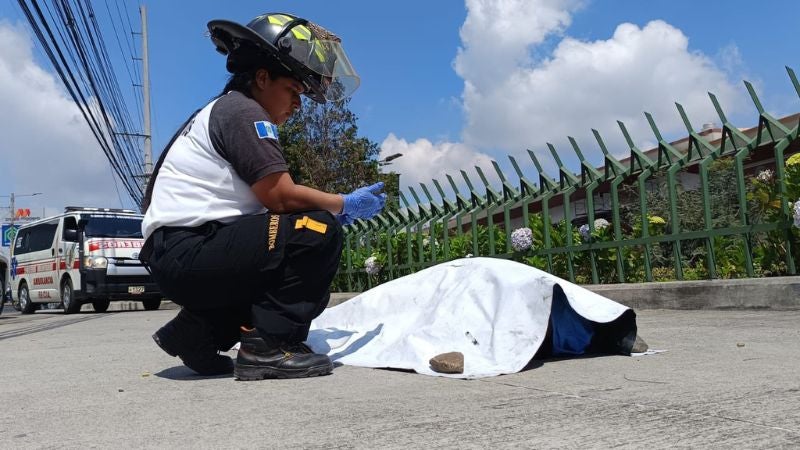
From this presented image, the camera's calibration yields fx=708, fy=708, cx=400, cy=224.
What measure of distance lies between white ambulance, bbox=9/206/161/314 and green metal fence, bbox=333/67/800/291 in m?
4.91

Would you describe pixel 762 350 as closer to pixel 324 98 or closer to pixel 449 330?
pixel 449 330

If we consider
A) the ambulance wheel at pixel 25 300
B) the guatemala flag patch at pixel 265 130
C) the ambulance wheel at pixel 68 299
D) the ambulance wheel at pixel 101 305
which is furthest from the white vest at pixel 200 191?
the ambulance wheel at pixel 25 300

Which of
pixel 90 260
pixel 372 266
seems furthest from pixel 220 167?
pixel 90 260

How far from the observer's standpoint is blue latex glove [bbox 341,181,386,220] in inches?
114

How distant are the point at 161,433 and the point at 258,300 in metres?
0.88

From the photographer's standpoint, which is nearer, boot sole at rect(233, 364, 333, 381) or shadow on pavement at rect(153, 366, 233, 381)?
boot sole at rect(233, 364, 333, 381)

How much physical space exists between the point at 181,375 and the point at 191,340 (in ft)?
0.92

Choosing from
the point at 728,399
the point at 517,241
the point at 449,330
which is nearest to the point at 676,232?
the point at 517,241

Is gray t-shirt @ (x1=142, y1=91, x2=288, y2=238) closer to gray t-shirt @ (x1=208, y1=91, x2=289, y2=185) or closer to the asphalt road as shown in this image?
gray t-shirt @ (x1=208, y1=91, x2=289, y2=185)

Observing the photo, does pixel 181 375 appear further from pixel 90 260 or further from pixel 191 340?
pixel 90 260

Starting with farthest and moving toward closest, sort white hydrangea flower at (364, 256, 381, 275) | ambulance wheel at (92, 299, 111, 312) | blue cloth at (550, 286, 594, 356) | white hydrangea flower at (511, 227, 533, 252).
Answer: ambulance wheel at (92, 299, 111, 312), white hydrangea flower at (364, 256, 381, 275), white hydrangea flower at (511, 227, 533, 252), blue cloth at (550, 286, 594, 356)

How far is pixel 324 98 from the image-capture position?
3.15 m

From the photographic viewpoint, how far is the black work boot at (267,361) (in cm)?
271

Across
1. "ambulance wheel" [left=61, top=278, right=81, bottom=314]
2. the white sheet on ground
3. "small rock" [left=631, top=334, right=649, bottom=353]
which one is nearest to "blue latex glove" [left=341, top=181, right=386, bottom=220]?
the white sheet on ground
